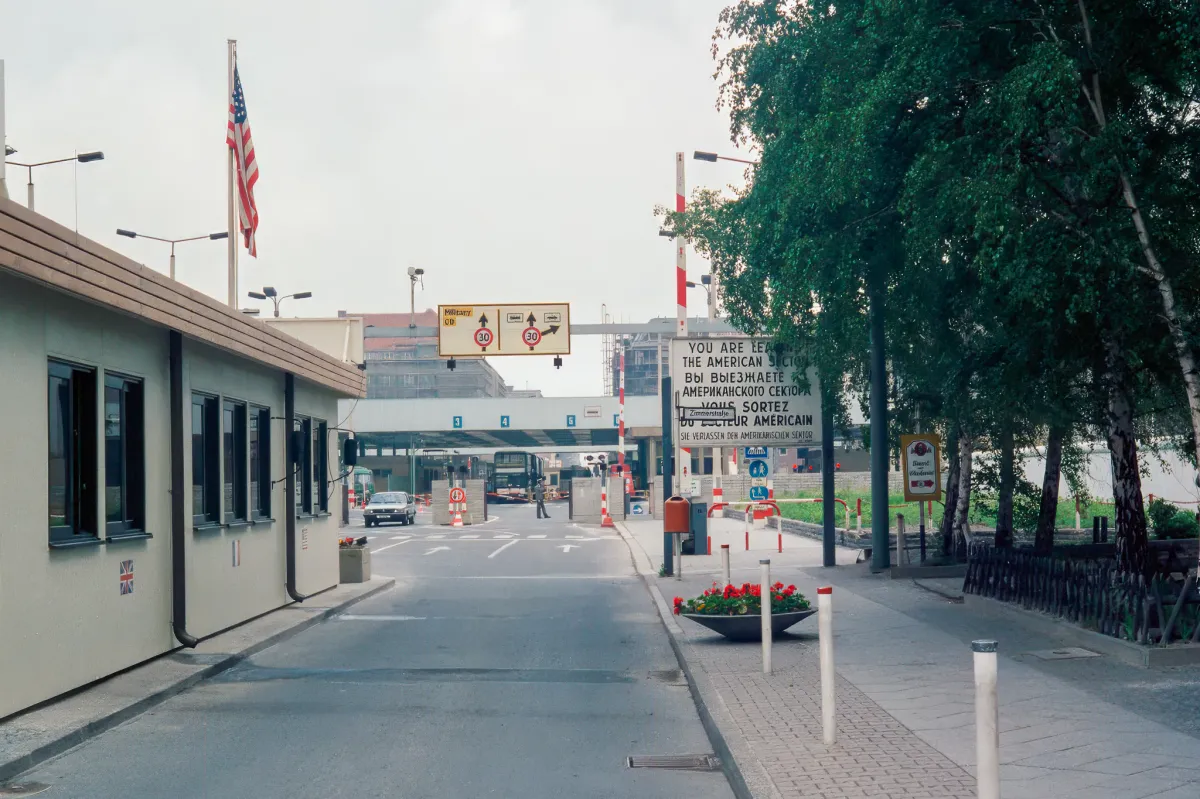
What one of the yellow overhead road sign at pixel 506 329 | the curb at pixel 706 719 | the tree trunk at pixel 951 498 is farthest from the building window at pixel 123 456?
the yellow overhead road sign at pixel 506 329

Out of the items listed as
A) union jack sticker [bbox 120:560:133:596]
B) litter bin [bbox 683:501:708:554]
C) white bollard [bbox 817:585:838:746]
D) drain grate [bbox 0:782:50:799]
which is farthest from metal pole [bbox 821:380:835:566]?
drain grate [bbox 0:782:50:799]

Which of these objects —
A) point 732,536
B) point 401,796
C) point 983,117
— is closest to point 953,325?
point 983,117

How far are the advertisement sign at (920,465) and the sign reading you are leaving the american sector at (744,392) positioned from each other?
309 cm

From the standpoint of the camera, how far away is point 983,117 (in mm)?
12344

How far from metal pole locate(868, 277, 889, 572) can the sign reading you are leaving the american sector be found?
191 centimetres

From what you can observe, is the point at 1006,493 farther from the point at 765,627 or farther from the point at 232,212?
the point at 232,212

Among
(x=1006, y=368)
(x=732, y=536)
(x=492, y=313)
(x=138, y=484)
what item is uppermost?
(x=492, y=313)

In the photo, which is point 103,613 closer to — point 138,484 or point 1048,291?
point 138,484

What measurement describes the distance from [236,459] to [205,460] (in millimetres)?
1212

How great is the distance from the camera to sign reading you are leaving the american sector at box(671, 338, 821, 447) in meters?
23.9

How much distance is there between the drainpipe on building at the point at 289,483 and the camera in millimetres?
18969

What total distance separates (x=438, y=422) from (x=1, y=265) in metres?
62.0

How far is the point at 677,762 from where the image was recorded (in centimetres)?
841

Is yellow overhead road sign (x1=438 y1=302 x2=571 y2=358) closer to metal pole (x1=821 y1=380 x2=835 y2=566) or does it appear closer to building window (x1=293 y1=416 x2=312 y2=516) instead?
metal pole (x1=821 y1=380 x2=835 y2=566)
